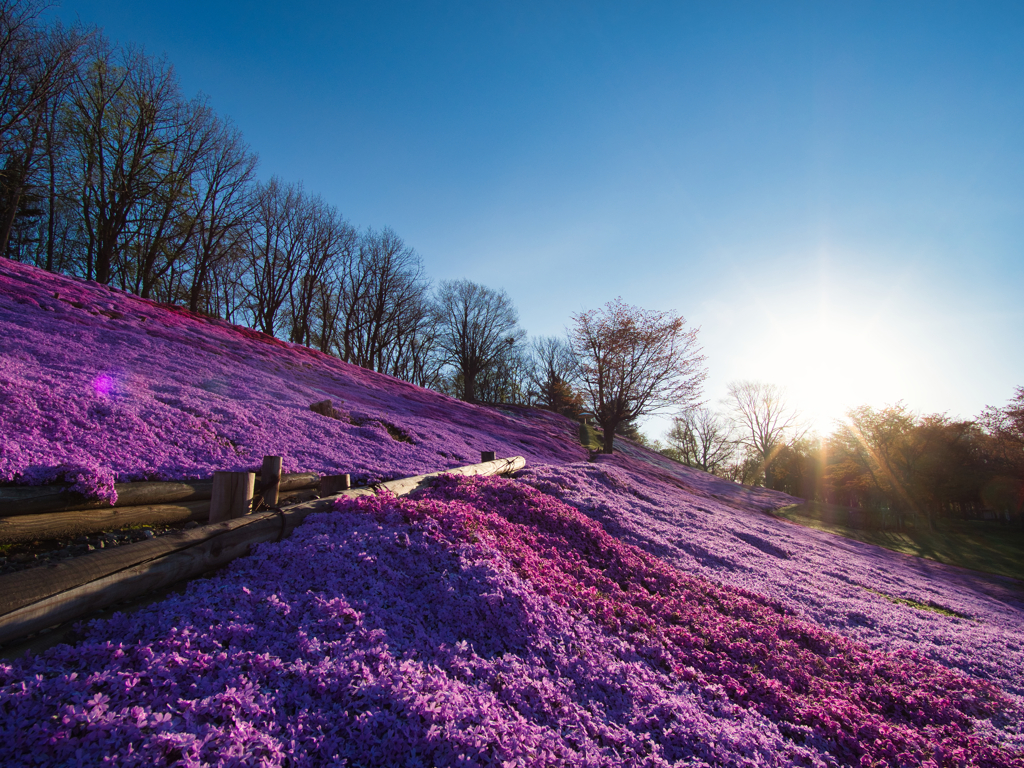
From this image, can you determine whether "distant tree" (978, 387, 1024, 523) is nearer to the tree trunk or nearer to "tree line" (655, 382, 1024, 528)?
"tree line" (655, 382, 1024, 528)

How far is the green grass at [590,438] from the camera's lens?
32.4 m

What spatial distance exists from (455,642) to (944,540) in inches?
1372

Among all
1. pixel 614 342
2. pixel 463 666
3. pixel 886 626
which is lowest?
pixel 886 626

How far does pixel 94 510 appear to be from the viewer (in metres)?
4.59

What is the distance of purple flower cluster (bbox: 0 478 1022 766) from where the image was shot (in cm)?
235

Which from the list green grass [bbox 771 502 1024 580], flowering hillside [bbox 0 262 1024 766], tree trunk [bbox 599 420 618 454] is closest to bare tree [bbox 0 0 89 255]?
flowering hillside [bbox 0 262 1024 766]

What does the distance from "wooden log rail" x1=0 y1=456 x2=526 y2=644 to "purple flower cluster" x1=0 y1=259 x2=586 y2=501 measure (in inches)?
70.6

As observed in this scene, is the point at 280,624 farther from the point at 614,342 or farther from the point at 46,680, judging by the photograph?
the point at 614,342

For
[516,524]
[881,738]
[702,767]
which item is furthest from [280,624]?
[881,738]

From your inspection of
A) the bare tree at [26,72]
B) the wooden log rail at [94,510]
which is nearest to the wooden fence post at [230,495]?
the wooden log rail at [94,510]

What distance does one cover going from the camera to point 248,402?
33.6 feet

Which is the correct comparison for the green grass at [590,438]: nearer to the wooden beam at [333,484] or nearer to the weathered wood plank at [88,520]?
the wooden beam at [333,484]

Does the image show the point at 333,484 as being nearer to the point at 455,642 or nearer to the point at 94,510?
the point at 94,510

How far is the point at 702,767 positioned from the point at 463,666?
1732mm
